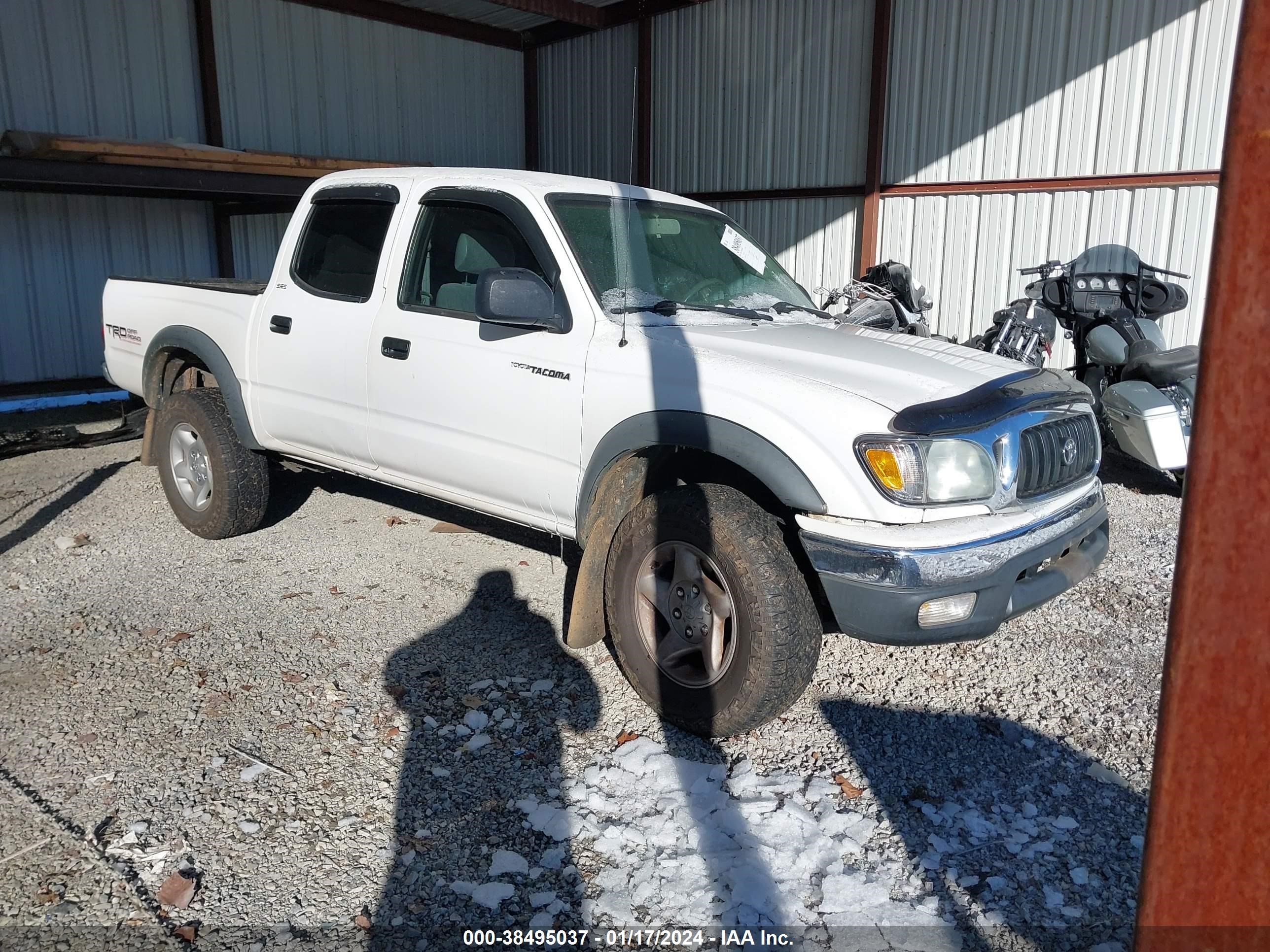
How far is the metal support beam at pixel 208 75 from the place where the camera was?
1146 centimetres

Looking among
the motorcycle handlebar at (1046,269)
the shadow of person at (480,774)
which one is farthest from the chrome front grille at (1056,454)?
the motorcycle handlebar at (1046,269)

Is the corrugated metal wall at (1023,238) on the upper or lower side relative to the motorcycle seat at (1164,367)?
upper

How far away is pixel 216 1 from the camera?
11.6m

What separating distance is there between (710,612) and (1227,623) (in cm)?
242

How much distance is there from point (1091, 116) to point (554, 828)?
30.2 feet

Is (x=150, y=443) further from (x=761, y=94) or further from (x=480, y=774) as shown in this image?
(x=761, y=94)

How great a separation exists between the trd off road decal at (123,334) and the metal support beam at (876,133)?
7699 mm

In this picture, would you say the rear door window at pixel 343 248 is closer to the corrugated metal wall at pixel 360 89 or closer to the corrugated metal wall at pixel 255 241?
the corrugated metal wall at pixel 255 241

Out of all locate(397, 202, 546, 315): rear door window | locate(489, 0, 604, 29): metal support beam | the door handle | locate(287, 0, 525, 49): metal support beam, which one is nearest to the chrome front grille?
locate(397, 202, 546, 315): rear door window

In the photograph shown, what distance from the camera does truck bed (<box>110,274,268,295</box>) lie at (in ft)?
18.1

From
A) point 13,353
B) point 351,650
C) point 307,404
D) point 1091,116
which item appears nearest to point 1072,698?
point 351,650

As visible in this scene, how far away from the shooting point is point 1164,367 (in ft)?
21.2

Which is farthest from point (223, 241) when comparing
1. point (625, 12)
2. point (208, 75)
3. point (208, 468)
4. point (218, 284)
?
point (208, 468)

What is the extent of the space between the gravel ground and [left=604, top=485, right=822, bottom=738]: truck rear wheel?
0.71 feet
